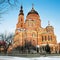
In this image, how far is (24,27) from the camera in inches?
2635

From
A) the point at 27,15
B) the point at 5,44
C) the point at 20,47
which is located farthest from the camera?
the point at 27,15

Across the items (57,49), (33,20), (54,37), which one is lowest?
(57,49)

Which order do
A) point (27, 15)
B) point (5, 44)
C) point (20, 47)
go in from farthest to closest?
point (27, 15), point (20, 47), point (5, 44)

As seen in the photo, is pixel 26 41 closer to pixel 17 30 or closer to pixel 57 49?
pixel 17 30

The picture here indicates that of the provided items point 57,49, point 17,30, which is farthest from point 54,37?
point 17,30

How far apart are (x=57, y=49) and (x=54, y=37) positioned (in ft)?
13.4

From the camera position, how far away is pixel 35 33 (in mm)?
64000

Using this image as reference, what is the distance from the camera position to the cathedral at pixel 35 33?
63250mm

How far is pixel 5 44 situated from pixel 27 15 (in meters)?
20.8

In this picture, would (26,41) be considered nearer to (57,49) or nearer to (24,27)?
(24,27)

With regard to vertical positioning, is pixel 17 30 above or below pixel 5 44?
above

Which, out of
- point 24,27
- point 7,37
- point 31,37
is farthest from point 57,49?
point 7,37

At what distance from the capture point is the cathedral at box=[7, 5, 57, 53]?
63250 mm

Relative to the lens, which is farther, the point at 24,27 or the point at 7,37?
the point at 24,27
